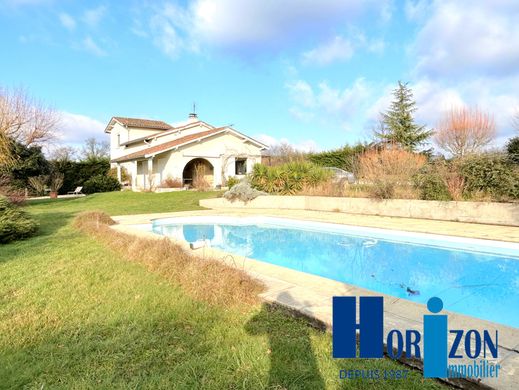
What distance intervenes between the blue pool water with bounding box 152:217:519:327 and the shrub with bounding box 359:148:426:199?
3.33 metres

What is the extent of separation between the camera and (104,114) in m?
35.9

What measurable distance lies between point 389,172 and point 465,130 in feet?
51.2

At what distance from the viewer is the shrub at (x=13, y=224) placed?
25.6 ft

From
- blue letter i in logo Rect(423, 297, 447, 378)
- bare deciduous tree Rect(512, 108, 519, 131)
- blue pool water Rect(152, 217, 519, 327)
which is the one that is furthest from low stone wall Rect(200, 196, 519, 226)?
bare deciduous tree Rect(512, 108, 519, 131)

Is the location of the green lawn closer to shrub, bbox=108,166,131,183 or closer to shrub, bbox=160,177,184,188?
shrub, bbox=160,177,184,188

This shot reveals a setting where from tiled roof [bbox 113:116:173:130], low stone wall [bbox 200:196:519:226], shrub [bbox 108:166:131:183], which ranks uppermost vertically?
tiled roof [bbox 113:116:173:130]

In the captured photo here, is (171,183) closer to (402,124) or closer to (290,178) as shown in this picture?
(290,178)

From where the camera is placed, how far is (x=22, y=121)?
62.3ft

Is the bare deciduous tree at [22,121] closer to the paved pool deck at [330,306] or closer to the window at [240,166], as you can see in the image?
the window at [240,166]

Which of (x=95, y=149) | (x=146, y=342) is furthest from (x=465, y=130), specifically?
(x=95, y=149)

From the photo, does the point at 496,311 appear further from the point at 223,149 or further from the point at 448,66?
the point at 223,149

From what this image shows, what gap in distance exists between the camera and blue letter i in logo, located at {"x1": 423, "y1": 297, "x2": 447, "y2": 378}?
252 centimetres

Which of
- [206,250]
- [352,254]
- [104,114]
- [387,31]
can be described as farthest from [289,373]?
[104,114]

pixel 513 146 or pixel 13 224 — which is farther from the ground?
pixel 513 146
